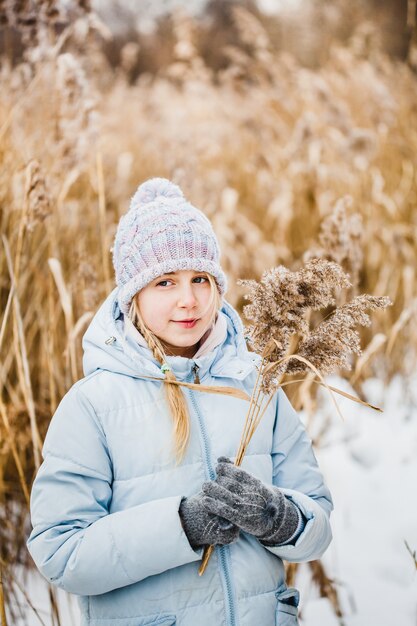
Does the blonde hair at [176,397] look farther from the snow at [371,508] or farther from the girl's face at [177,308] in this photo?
the snow at [371,508]

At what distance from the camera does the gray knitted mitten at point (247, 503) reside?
118 centimetres

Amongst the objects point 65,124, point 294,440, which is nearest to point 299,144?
point 65,124

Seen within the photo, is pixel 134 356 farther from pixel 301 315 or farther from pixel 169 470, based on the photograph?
pixel 301 315

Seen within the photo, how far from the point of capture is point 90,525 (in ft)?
4.09

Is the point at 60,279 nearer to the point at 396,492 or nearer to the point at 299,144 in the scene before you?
the point at 396,492

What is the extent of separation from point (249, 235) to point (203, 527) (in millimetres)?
2086

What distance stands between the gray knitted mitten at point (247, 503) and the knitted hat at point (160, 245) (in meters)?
0.42

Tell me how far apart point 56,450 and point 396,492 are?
58.4 inches

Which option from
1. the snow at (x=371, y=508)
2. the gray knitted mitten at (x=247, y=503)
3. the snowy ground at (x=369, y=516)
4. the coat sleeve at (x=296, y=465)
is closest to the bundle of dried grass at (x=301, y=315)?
the gray knitted mitten at (x=247, y=503)

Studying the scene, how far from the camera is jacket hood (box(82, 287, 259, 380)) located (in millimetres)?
1356

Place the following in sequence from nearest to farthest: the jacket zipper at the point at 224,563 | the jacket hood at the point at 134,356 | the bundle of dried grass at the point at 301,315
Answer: the bundle of dried grass at the point at 301,315
the jacket zipper at the point at 224,563
the jacket hood at the point at 134,356

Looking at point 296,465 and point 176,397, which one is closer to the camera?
point 176,397

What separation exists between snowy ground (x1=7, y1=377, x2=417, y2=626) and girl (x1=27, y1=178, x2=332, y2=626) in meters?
0.39

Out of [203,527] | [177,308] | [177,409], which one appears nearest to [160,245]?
[177,308]
